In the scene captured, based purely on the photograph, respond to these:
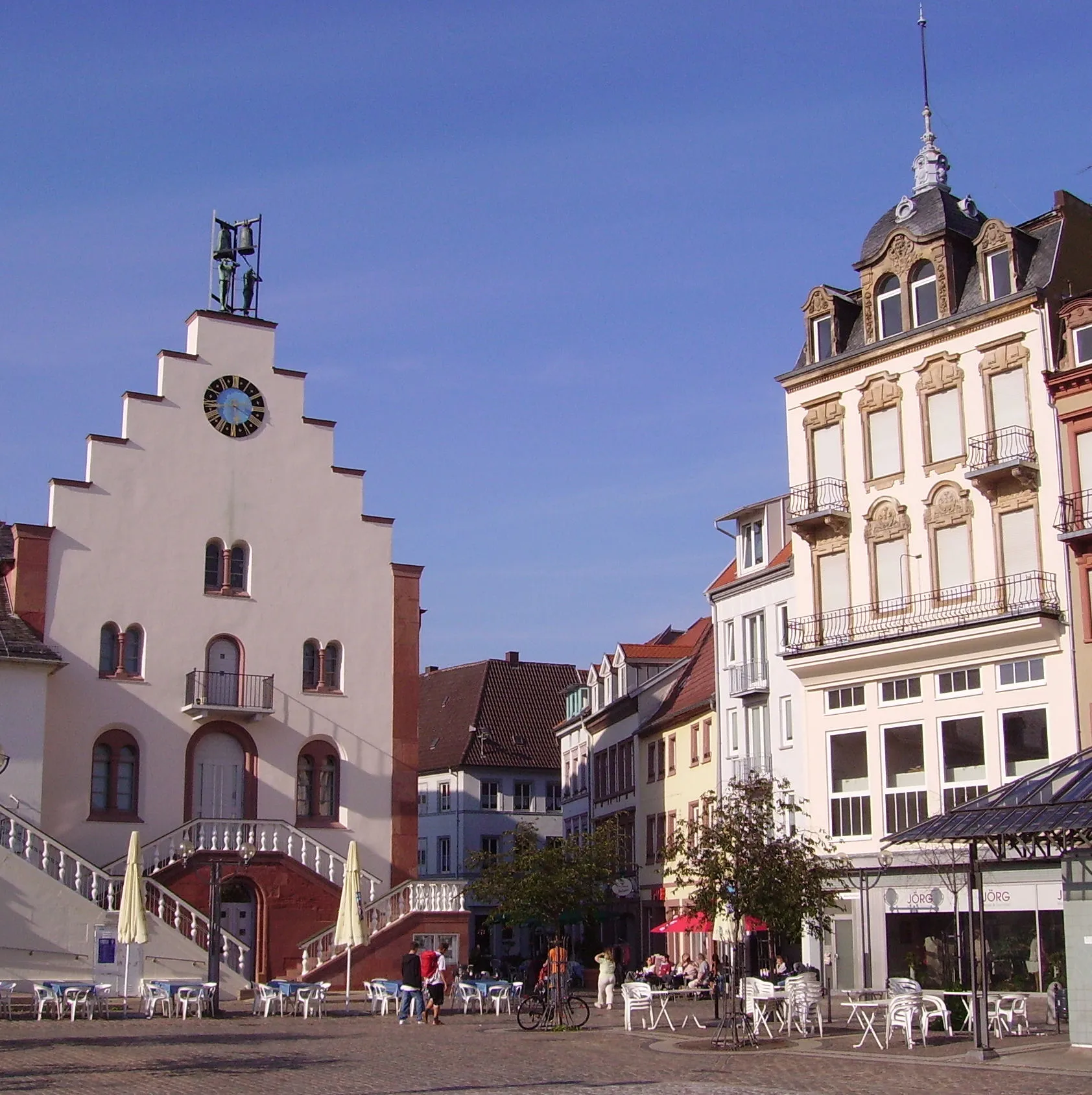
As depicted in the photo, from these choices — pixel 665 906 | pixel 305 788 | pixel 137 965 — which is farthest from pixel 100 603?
pixel 665 906

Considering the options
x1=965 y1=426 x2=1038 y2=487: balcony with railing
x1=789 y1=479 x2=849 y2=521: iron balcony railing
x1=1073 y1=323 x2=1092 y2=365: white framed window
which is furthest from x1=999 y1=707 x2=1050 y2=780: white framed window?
x1=1073 y1=323 x2=1092 y2=365: white framed window

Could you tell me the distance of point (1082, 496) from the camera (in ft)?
124

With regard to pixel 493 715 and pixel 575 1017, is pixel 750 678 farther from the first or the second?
pixel 493 715

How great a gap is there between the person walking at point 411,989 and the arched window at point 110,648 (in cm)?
1274

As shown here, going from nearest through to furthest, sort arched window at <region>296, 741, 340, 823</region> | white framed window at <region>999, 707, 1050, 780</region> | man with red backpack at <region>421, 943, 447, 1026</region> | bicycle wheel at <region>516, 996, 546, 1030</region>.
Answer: bicycle wheel at <region>516, 996, 546, 1030</region> → man with red backpack at <region>421, 943, 447, 1026</region> → white framed window at <region>999, 707, 1050, 780</region> → arched window at <region>296, 741, 340, 823</region>

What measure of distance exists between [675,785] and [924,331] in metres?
21.4

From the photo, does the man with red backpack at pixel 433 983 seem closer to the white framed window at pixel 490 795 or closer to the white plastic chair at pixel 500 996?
the white plastic chair at pixel 500 996

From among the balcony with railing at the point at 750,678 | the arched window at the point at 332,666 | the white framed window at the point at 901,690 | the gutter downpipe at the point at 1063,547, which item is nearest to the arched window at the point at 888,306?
the gutter downpipe at the point at 1063,547

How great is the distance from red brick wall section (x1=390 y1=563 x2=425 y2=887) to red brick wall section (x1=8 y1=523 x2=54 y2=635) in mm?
10018

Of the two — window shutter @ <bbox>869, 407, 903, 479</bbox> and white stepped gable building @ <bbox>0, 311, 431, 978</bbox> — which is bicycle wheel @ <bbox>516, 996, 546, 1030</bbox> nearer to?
white stepped gable building @ <bbox>0, 311, 431, 978</bbox>

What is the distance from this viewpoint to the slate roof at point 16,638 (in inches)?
1586

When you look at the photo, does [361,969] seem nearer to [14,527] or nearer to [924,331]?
[14,527]

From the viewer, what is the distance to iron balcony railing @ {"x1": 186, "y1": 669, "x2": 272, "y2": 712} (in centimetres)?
4331

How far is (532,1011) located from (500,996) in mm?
5834
